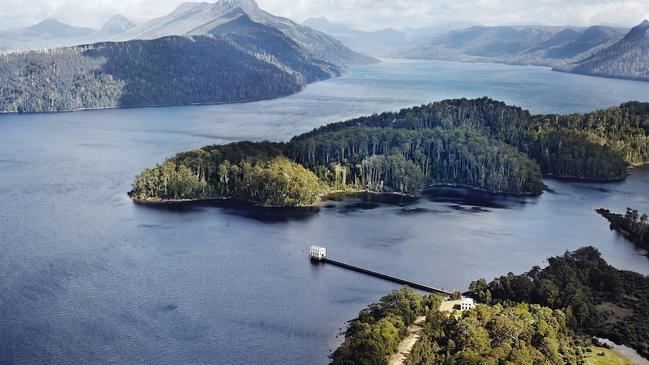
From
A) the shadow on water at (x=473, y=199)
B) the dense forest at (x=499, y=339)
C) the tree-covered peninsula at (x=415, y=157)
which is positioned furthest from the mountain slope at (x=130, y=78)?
the dense forest at (x=499, y=339)

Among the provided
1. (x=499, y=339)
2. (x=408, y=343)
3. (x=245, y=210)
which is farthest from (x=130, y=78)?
(x=499, y=339)

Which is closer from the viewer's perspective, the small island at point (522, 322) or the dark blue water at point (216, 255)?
the small island at point (522, 322)

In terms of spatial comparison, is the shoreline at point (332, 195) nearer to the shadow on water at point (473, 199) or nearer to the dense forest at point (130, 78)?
the shadow on water at point (473, 199)

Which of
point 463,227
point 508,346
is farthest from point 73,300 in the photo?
point 463,227

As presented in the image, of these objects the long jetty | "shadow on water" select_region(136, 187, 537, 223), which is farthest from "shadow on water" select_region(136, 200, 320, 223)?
the long jetty

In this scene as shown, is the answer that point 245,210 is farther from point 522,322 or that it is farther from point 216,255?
point 522,322

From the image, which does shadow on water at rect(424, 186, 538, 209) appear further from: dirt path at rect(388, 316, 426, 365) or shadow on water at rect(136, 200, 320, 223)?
dirt path at rect(388, 316, 426, 365)
